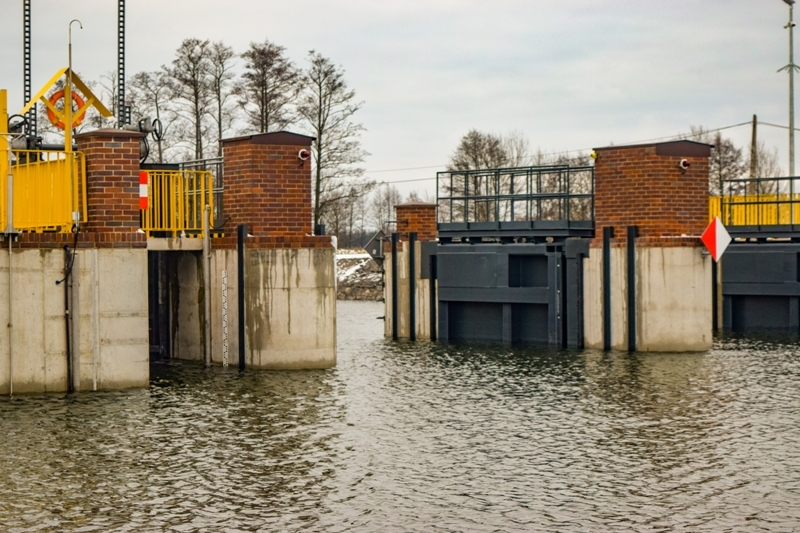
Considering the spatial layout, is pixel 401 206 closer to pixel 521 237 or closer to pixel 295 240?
pixel 521 237

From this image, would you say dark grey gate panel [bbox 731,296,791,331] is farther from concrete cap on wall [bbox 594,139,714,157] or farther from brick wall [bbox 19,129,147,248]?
brick wall [bbox 19,129,147,248]

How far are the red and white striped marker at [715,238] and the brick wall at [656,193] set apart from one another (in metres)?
0.27

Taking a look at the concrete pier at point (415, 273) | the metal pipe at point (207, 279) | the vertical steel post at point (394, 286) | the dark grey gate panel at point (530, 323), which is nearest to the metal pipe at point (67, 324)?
the metal pipe at point (207, 279)

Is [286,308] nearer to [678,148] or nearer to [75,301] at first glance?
[75,301]

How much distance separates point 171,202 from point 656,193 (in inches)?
382

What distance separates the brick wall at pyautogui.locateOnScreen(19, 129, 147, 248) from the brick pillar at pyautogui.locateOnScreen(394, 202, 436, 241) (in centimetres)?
1142

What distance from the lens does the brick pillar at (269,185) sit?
2181cm

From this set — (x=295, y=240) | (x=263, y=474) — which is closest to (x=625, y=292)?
(x=295, y=240)

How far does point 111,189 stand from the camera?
732 inches

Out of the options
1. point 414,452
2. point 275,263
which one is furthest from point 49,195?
point 414,452

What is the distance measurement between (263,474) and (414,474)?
1.53 m

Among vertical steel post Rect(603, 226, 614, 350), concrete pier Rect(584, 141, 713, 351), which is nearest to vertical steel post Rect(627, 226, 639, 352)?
concrete pier Rect(584, 141, 713, 351)

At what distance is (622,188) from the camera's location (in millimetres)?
25031

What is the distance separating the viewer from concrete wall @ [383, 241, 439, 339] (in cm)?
2880
